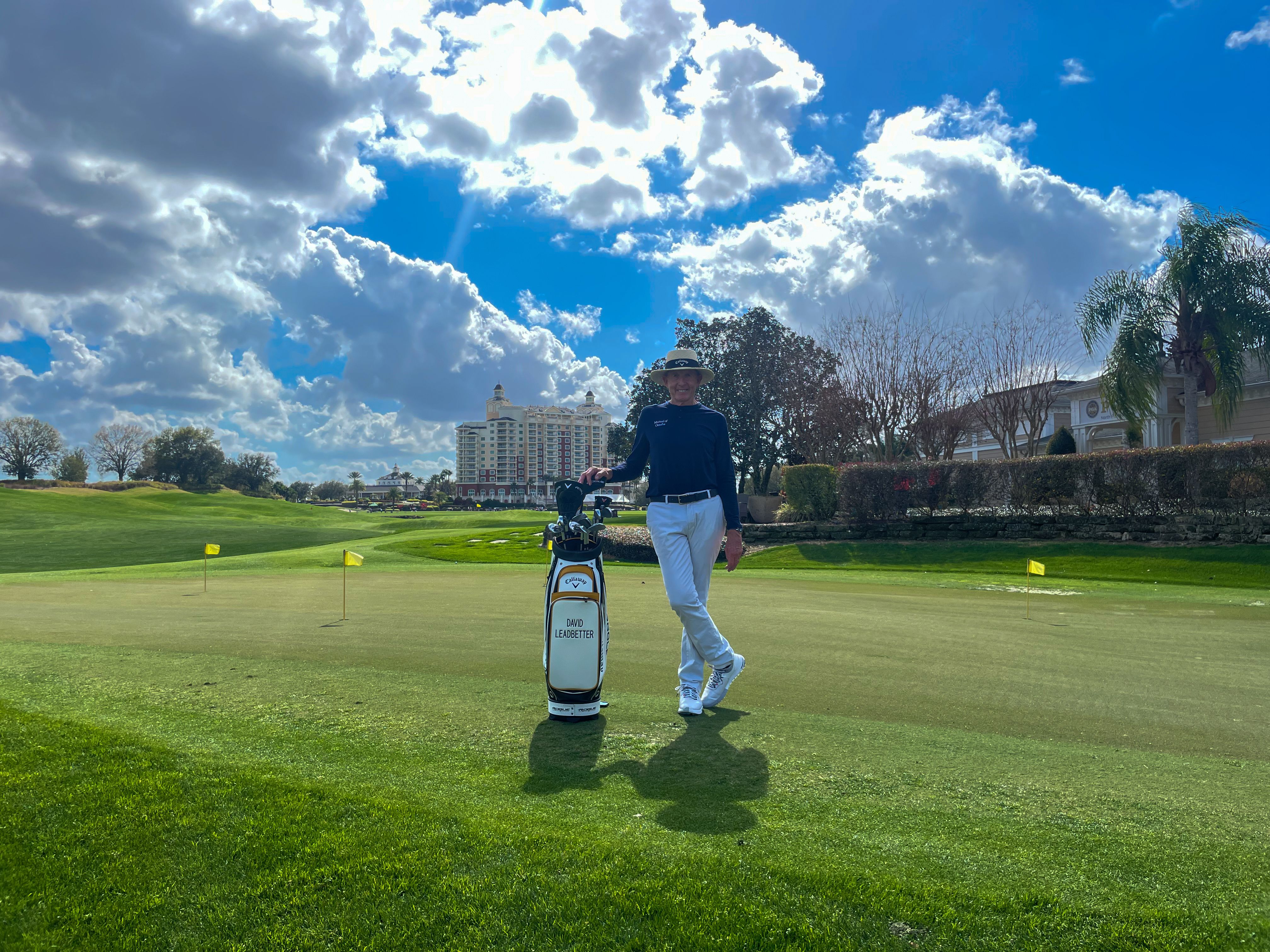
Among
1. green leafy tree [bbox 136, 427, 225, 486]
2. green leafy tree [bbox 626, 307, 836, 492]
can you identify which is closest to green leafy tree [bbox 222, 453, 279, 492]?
green leafy tree [bbox 136, 427, 225, 486]

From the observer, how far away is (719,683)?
5273 millimetres

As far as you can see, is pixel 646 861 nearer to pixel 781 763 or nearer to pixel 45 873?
pixel 781 763

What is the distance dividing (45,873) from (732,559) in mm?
3959

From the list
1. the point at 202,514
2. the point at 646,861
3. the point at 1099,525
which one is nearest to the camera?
the point at 646,861

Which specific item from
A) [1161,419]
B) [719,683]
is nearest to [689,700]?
[719,683]

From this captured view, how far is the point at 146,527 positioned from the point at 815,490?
3151 centimetres

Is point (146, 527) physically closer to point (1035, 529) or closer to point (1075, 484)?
point (1035, 529)

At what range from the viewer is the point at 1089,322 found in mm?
28094

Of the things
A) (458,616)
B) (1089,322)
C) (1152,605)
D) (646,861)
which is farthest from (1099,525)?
(646,861)

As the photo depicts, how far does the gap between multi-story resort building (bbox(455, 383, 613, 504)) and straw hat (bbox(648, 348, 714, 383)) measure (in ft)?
345

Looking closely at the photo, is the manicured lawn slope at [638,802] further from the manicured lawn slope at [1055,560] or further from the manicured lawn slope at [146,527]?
the manicured lawn slope at [146,527]

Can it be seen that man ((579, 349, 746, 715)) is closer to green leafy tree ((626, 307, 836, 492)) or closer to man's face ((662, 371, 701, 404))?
man's face ((662, 371, 701, 404))

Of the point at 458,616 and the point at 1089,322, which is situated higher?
the point at 1089,322

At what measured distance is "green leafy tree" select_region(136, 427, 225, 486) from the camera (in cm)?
9650
